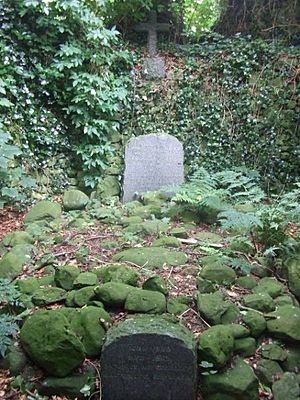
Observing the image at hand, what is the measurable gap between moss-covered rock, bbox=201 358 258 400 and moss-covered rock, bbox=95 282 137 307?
817 millimetres

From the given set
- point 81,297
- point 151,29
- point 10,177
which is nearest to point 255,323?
point 81,297

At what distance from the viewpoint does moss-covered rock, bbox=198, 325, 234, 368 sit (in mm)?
2686

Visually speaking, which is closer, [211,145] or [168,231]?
[168,231]

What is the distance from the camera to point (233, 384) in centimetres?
262

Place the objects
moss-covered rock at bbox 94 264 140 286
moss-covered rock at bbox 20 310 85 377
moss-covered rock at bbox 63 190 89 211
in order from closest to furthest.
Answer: moss-covered rock at bbox 20 310 85 377
moss-covered rock at bbox 94 264 140 286
moss-covered rock at bbox 63 190 89 211

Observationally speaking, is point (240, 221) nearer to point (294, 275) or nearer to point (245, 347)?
point (294, 275)

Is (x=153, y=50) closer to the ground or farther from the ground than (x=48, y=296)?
farther from the ground

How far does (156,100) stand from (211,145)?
47.7 inches

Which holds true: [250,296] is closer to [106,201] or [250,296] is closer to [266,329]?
[266,329]

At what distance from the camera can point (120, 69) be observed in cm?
691

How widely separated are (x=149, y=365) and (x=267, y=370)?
85 centimetres

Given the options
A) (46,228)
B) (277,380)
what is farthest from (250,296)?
(46,228)

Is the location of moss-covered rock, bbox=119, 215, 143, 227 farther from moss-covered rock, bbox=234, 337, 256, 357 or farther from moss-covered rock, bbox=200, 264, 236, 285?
moss-covered rock, bbox=234, 337, 256, 357

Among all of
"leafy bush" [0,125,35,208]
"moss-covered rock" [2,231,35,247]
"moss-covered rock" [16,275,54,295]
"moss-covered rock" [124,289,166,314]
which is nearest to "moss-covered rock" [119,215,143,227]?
"moss-covered rock" [2,231,35,247]
